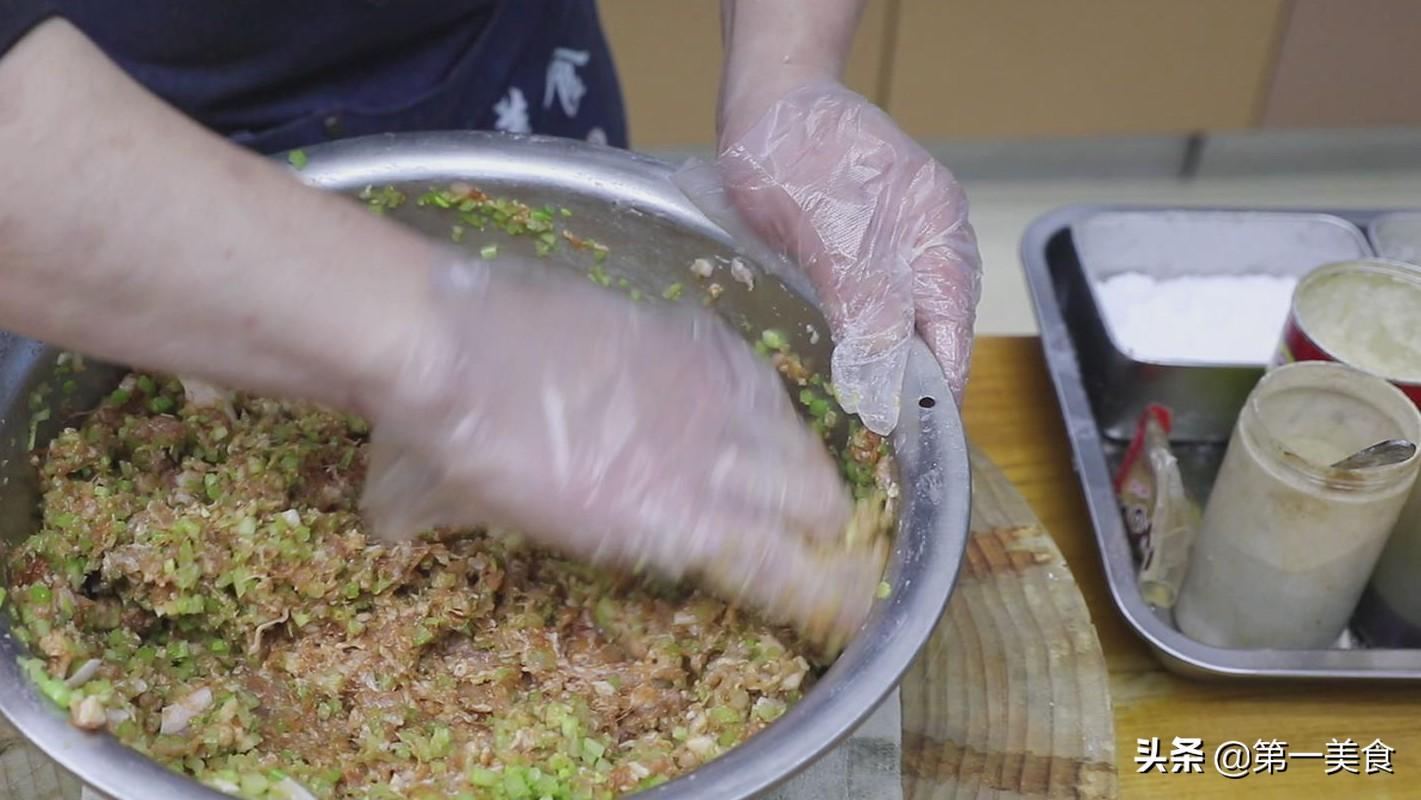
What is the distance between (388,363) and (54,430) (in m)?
0.40

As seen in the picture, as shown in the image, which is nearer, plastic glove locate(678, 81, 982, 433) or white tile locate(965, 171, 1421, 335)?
plastic glove locate(678, 81, 982, 433)

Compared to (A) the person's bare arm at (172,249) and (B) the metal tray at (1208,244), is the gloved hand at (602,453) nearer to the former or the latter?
(A) the person's bare arm at (172,249)

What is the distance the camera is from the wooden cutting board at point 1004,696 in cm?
106

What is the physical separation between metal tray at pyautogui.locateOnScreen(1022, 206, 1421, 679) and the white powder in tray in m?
0.07

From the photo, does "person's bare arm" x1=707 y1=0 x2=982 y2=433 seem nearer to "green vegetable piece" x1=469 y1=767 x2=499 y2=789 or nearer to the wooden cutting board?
the wooden cutting board

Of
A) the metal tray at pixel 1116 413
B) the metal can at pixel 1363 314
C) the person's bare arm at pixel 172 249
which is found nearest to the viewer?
the person's bare arm at pixel 172 249

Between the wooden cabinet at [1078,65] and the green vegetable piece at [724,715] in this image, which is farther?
the wooden cabinet at [1078,65]

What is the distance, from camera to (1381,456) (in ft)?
3.57

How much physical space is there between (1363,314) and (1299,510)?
13.4 inches

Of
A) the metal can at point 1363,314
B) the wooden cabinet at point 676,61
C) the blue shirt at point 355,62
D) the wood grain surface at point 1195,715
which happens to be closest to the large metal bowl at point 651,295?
the blue shirt at point 355,62

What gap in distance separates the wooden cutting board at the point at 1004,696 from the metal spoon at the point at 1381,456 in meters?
0.26

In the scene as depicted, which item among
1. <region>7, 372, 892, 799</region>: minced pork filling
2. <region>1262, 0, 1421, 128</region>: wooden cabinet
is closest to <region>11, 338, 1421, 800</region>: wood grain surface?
<region>7, 372, 892, 799</region>: minced pork filling

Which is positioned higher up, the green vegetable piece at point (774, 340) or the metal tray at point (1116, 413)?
the green vegetable piece at point (774, 340)

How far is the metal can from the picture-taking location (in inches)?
51.7
